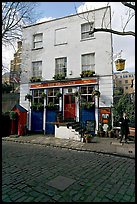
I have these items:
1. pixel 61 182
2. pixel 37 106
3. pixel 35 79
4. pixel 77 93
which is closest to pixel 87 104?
pixel 77 93

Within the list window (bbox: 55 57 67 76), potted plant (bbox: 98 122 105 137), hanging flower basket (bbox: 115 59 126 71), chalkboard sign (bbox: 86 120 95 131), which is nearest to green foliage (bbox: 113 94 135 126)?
potted plant (bbox: 98 122 105 137)

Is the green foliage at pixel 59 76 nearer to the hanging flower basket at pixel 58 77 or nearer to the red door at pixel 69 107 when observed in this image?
the hanging flower basket at pixel 58 77

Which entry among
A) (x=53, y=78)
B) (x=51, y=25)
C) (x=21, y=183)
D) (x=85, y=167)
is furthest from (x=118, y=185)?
(x=51, y=25)

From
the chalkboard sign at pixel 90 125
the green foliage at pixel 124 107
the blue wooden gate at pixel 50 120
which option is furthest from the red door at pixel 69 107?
the green foliage at pixel 124 107

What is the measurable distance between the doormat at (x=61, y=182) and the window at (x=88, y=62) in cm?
1089

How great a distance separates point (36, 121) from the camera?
50.0ft

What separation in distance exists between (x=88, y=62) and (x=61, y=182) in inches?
454

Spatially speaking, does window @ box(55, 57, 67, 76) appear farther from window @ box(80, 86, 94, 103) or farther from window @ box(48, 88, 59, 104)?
window @ box(80, 86, 94, 103)

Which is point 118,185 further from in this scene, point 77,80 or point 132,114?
point 77,80

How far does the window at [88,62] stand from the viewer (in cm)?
1399

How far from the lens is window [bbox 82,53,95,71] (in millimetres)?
13994

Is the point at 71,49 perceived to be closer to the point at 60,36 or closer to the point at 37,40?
the point at 60,36

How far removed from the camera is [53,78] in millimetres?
14938

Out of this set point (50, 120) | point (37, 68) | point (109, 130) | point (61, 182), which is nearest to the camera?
point (61, 182)
